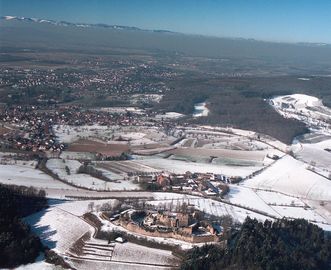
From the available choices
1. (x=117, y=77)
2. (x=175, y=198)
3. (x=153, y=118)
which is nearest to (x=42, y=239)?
(x=175, y=198)

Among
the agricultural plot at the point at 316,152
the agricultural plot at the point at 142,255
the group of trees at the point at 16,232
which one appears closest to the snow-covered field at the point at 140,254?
the agricultural plot at the point at 142,255

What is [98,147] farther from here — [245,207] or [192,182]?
[245,207]

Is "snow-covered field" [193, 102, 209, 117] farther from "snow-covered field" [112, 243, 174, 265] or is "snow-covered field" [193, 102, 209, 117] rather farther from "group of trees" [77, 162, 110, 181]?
"snow-covered field" [112, 243, 174, 265]

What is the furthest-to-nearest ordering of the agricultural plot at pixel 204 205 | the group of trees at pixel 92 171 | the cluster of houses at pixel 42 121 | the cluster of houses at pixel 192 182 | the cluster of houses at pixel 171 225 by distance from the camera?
the cluster of houses at pixel 42 121
the group of trees at pixel 92 171
the cluster of houses at pixel 192 182
the agricultural plot at pixel 204 205
the cluster of houses at pixel 171 225

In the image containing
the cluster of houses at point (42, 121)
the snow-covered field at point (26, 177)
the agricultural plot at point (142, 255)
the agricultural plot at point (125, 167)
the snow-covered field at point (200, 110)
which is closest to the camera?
the agricultural plot at point (142, 255)

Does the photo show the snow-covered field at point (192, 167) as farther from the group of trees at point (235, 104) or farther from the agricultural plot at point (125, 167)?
the group of trees at point (235, 104)

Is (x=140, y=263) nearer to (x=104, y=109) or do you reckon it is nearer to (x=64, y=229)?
(x=64, y=229)
